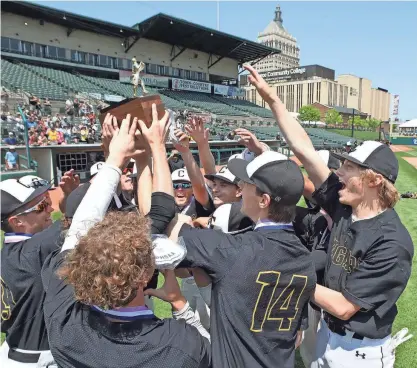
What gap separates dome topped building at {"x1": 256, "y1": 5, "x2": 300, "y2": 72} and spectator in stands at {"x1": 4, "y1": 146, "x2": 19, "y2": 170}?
147013mm

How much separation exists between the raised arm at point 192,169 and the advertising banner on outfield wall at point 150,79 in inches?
1189

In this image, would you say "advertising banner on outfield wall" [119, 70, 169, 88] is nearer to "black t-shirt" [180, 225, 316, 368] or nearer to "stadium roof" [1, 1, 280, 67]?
"stadium roof" [1, 1, 280, 67]

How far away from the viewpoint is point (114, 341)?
1.44 metres

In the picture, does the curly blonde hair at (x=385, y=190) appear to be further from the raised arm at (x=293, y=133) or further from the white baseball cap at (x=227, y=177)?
Result: the white baseball cap at (x=227, y=177)

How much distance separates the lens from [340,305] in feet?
6.63

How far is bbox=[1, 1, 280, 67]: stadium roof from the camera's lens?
85.1 feet

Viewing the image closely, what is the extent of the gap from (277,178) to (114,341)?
3.41 feet

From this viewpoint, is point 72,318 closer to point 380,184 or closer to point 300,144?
point 300,144

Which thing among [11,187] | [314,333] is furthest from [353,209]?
[11,187]

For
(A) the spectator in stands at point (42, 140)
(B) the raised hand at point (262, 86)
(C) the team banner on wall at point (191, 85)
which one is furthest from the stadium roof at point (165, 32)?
(B) the raised hand at point (262, 86)

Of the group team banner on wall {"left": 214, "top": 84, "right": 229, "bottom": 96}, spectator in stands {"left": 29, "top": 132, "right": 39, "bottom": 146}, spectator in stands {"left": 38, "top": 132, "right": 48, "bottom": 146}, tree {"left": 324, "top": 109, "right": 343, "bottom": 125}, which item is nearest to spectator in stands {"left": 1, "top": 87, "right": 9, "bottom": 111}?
spectator in stands {"left": 38, "top": 132, "right": 48, "bottom": 146}

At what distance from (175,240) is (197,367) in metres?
0.55

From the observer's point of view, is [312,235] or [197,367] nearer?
[197,367]

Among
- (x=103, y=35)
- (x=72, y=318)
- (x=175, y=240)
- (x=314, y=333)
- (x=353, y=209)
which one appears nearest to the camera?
(x=72, y=318)
